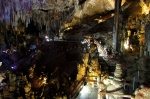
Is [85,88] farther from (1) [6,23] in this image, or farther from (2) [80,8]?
(2) [80,8]

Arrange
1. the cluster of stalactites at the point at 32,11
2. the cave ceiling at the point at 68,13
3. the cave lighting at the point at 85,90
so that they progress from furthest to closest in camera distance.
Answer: the cave ceiling at the point at 68,13 < the cluster of stalactites at the point at 32,11 < the cave lighting at the point at 85,90

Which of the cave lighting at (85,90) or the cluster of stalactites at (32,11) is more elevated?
the cluster of stalactites at (32,11)

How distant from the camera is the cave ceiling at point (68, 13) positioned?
19.2 m

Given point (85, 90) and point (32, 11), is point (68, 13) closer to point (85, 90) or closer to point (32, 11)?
point (32, 11)

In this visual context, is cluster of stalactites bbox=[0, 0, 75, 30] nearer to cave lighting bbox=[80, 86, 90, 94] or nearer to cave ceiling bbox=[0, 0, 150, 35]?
cave ceiling bbox=[0, 0, 150, 35]

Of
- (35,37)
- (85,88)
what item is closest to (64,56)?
(85,88)

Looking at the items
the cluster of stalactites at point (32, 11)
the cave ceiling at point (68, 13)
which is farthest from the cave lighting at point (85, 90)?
the cluster of stalactites at point (32, 11)

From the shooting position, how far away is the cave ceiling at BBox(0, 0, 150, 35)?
19.2m

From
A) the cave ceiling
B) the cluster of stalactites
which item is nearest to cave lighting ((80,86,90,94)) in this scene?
the cave ceiling

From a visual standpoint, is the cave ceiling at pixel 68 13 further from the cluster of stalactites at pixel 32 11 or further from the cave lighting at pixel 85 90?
the cave lighting at pixel 85 90

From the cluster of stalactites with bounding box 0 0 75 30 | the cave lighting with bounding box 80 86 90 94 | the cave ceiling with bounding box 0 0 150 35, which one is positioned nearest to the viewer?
the cave lighting with bounding box 80 86 90 94

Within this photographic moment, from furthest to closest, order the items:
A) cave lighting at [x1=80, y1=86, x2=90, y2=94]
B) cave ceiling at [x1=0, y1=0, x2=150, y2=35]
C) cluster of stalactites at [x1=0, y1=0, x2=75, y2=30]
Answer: cave ceiling at [x1=0, y1=0, x2=150, y2=35], cluster of stalactites at [x1=0, y1=0, x2=75, y2=30], cave lighting at [x1=80, y1=86, x2=90, y2=94]

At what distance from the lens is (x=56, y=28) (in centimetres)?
2489

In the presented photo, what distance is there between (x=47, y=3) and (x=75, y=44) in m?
6.16
